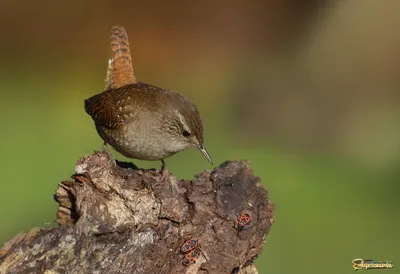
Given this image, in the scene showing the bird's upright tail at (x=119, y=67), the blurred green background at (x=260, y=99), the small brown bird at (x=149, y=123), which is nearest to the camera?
the small brown bird at (x=149, y=123)

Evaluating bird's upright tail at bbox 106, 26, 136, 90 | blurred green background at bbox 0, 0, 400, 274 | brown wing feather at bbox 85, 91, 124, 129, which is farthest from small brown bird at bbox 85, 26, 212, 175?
blurred green background at bbox 0, 0, 400, 274

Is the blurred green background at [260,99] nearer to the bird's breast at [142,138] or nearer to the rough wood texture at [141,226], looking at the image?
the bird's breast at [142,138]

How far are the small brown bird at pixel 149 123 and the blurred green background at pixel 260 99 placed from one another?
2304 mm

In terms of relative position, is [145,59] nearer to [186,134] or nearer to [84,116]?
[84,116]

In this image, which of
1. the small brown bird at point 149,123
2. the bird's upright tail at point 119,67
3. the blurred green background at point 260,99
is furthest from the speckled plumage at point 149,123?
the blurred green background at point 260,99

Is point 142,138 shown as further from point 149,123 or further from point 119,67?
point 119,67

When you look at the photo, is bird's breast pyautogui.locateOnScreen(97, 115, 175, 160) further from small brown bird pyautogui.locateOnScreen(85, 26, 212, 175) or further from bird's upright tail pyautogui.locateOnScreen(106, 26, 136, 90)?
bird's upright tail pyautogui.locateOnScreen(106, 26, 136, 90)

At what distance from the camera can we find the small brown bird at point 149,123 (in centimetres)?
459

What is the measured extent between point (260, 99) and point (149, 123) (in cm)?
648

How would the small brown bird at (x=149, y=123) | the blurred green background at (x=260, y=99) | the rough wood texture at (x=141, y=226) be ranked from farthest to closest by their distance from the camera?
the blurred green background at (x=260, y=99), the small brown bird at (x=149, y=123), the rough wood texture at (x=141, y=226)

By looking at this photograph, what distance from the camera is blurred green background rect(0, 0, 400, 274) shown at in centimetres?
784

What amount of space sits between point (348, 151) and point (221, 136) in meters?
2.04

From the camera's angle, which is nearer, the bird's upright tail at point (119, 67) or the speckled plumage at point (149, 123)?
the speckled plumage at point (149, 123)

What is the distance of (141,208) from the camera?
3754mm
